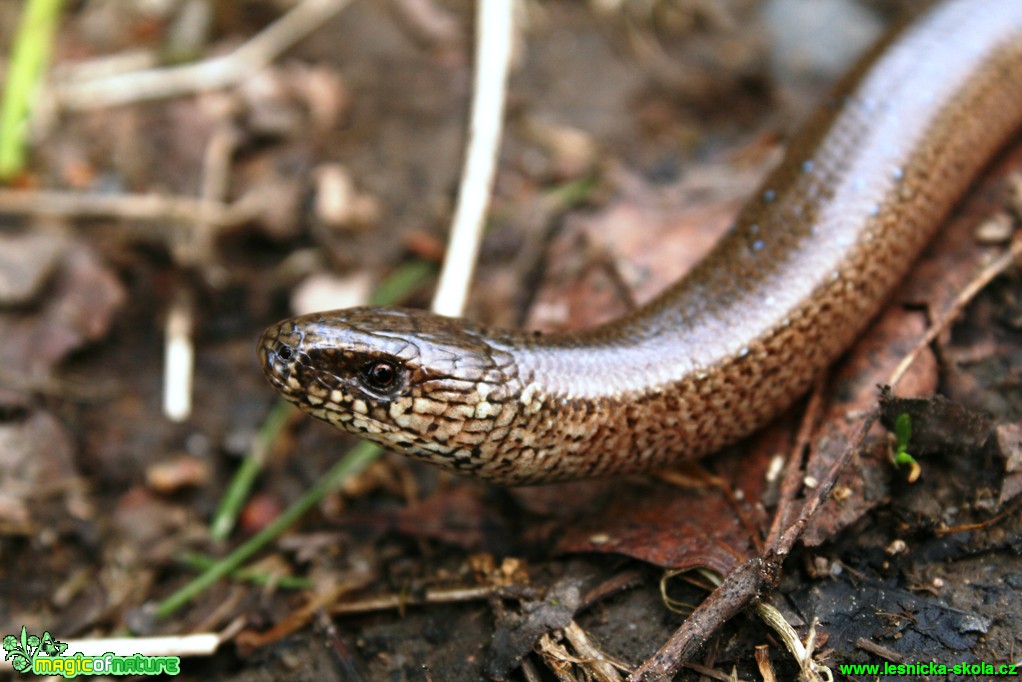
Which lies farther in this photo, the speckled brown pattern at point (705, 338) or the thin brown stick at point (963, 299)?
the thin brown stick at point (963, 299)

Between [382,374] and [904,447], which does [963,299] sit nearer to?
[904,447]

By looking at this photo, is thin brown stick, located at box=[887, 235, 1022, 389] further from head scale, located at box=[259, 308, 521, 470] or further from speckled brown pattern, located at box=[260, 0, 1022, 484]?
head scale, located at box=[259, 308, 521, 470]

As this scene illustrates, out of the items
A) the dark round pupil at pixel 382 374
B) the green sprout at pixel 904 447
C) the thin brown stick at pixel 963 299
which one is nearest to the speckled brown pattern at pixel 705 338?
the dark round pupil at pixel 382 374

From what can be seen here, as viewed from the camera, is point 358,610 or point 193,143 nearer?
point 358,610

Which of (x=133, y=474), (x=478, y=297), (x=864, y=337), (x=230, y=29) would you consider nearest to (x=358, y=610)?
(x=133, y=474)

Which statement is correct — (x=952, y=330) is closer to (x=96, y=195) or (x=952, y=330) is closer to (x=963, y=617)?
(x=963, y=617)

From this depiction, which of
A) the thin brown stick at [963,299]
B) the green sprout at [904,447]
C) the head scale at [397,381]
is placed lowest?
the head scale at [397,381]

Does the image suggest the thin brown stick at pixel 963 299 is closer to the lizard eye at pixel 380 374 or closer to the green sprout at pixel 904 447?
the green sprout at pixel 904 447

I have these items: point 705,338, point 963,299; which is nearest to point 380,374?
point 705,338

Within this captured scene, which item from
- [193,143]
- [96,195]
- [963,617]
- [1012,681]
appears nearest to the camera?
[1012,681]
